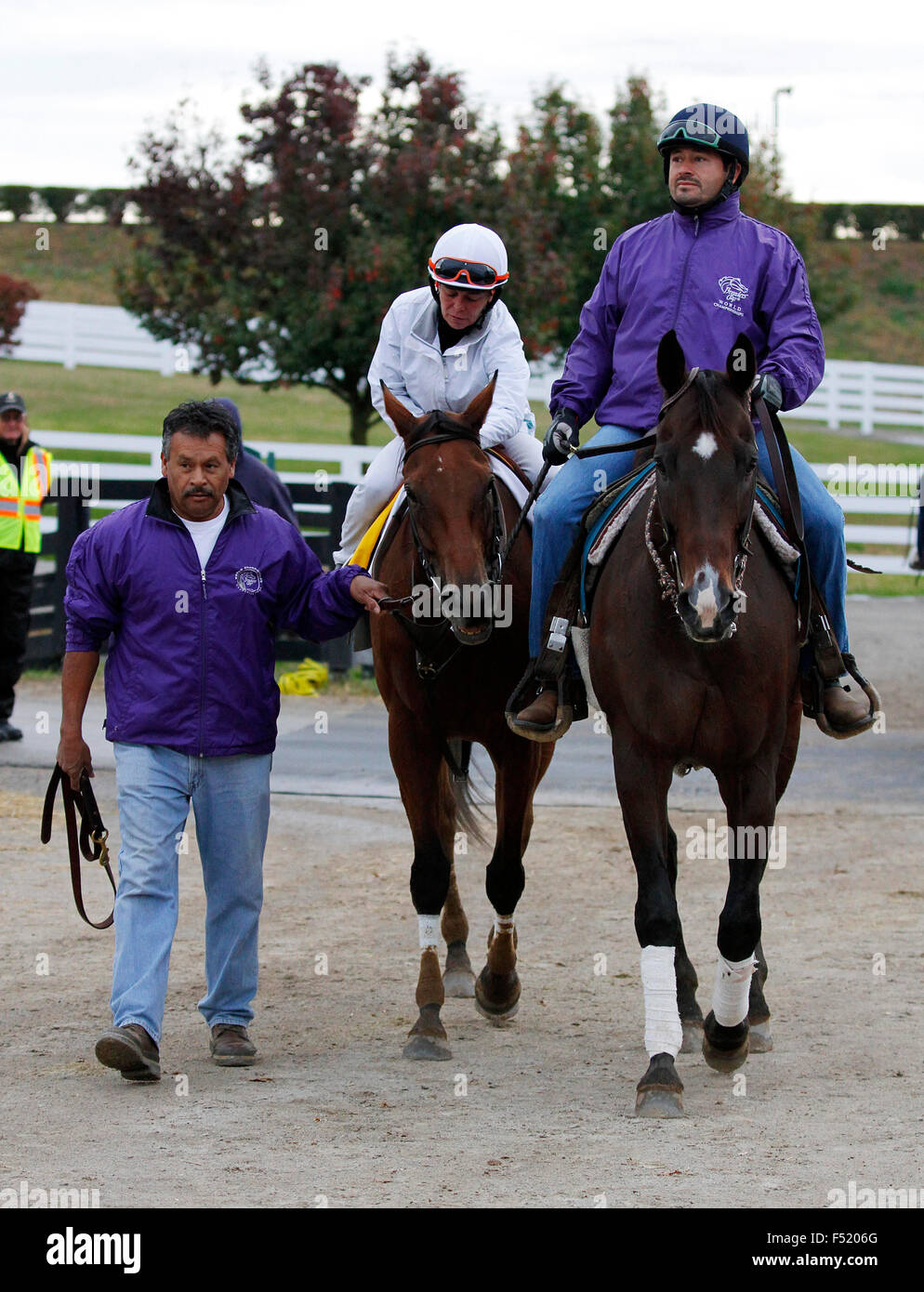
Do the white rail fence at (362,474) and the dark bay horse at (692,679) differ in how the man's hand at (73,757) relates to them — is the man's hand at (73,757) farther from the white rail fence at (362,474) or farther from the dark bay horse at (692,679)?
the white rail fence at (362,474)

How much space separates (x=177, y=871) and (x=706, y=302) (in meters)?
2.77

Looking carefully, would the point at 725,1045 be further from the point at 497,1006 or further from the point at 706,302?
the point at 706,302

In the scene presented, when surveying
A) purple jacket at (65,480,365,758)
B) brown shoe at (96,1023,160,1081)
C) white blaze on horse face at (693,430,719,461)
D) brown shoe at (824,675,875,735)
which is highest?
white blaze on horse face at (693,430,719,461)

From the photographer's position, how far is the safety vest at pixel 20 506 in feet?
41.3

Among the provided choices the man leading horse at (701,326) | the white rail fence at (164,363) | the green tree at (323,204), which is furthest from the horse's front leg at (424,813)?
the white rail fence at (164,363)

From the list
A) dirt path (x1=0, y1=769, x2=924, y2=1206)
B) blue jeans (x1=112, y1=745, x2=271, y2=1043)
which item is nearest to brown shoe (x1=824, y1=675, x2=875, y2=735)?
dirt path (x1=0, y1=769, x2=924, y2=1206)

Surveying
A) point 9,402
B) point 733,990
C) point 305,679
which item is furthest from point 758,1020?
point 305,679

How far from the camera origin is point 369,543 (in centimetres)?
705

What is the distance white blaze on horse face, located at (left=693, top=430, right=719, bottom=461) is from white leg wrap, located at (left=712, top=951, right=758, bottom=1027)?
1.73m

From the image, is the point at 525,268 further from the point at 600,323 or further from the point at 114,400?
the point at 114,400

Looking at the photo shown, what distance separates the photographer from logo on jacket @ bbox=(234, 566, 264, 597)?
19.5 feet

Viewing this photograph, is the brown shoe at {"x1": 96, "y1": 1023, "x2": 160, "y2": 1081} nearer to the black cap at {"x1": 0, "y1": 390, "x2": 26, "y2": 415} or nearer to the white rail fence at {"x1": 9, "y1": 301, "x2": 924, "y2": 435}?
the black cap at {"x1": 0, "y1": 390, "x2": 26, "y2": 415}

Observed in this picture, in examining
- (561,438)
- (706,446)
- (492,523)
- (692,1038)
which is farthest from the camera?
(692,1038)

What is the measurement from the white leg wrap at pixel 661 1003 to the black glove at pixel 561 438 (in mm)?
1895
